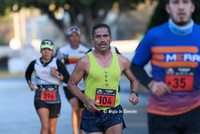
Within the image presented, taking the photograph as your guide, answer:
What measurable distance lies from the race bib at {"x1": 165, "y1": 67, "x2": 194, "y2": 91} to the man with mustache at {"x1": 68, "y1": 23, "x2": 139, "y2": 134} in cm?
132

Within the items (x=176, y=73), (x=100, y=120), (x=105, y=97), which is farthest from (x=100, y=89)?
(x=176, y=73)

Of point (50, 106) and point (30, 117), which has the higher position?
point (50, 106)

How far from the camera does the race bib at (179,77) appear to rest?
11.7 ft

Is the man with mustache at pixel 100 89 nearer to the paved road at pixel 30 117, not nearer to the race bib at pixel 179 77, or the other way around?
the race bib at pixel 179 77

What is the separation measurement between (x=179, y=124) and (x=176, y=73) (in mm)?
475

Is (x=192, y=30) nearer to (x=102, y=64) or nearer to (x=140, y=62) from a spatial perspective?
(x=140, y=62)

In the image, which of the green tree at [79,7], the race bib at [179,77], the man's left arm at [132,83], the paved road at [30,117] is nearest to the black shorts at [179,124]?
the race bib at [179,77]

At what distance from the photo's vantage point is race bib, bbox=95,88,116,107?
15.8 feet

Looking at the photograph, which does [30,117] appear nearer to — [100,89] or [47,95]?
[47,95]

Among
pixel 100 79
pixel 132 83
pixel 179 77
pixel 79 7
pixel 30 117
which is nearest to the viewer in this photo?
pixel 179 77

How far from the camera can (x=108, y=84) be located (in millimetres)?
4836

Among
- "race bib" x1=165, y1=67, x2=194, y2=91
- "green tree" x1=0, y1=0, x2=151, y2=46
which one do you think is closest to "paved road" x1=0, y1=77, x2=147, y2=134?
"race bib" x1=165, y1=67, x2=194, y2=91

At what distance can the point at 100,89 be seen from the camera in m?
4.80

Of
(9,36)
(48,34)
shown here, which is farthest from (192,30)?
(9,36)
